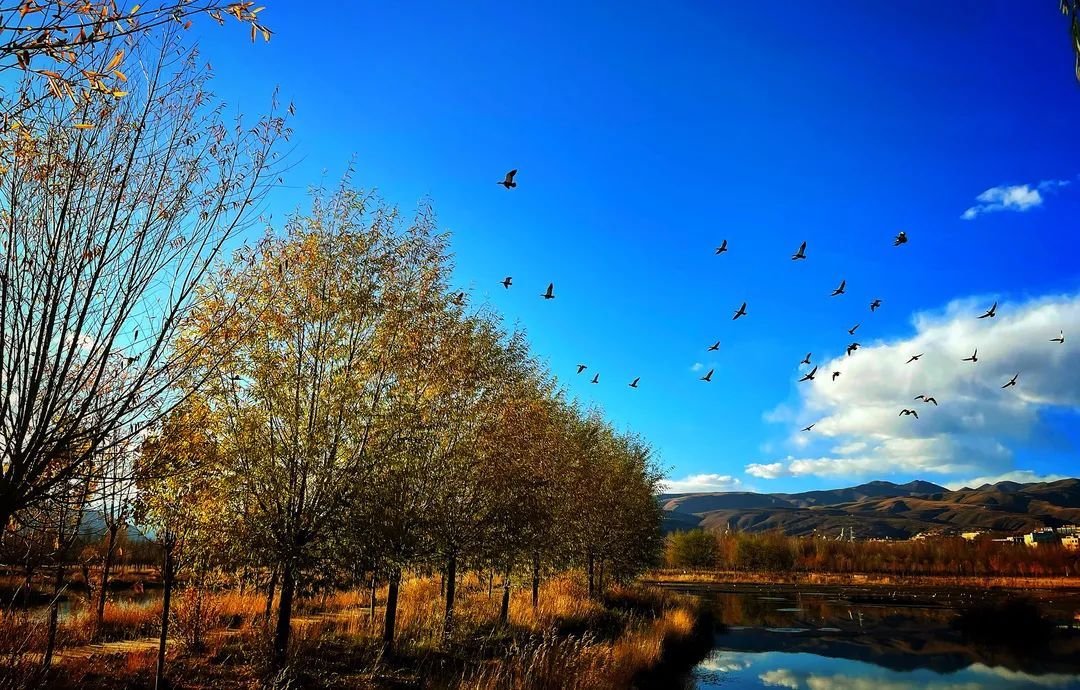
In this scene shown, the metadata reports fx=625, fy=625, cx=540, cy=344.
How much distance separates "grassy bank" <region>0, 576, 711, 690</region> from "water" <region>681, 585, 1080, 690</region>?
4094mm

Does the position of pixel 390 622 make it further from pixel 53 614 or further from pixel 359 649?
pixel 53 614

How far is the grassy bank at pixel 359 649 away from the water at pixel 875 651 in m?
4.09

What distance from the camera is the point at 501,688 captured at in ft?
43.5

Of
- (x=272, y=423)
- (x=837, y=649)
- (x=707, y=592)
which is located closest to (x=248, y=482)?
(x=272, y=423)

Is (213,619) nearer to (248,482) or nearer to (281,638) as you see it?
(281,638)

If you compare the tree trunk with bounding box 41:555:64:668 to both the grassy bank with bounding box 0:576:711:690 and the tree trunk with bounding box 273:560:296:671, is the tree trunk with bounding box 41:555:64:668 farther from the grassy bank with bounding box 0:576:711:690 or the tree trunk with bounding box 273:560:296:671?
the tree trunk with bounding box 273:560:296:671

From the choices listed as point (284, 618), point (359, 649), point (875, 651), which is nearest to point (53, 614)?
point (284, 618)

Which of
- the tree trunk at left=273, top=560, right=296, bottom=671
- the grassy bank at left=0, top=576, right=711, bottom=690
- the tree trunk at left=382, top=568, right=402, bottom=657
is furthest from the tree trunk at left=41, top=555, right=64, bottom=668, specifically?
the tree trunk at left=382, top=568, right=402, bottom=657

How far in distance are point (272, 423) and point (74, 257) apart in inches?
282

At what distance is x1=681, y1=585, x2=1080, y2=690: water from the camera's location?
2573 cm

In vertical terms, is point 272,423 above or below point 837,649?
above

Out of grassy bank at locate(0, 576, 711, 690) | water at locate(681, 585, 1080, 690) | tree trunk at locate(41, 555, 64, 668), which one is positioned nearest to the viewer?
tree trunk at locate(41, 555, 64, 668)

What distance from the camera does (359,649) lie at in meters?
16.4

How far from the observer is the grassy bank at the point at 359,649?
42.9 feet
